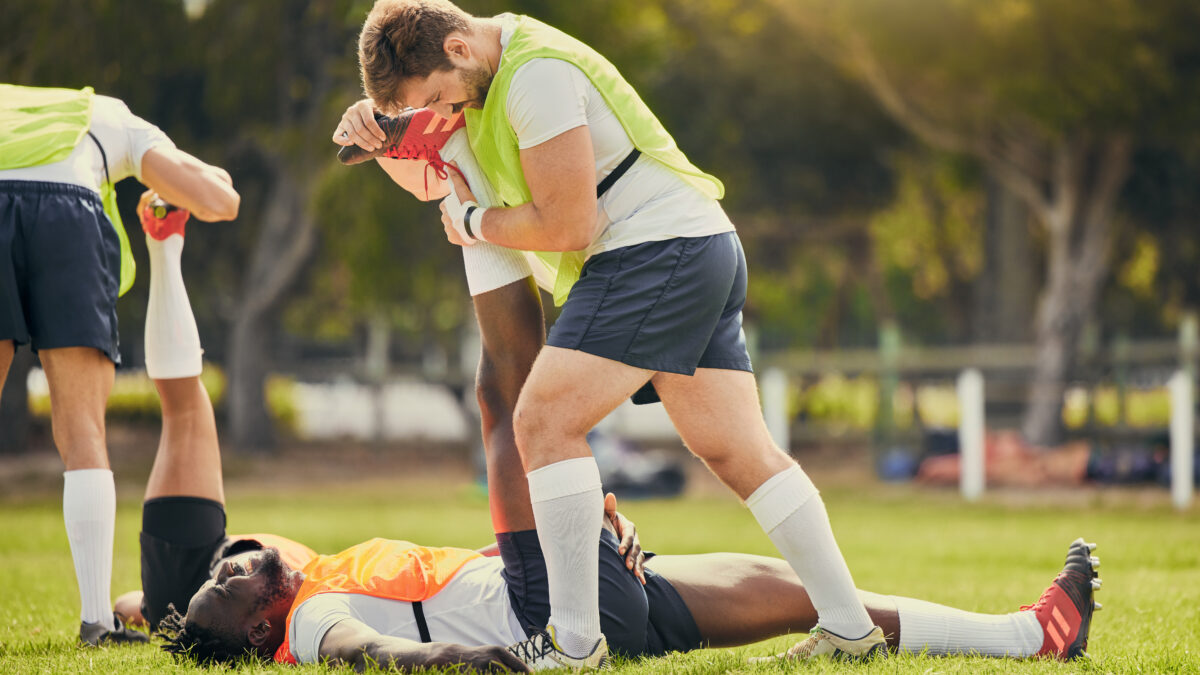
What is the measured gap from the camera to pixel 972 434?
40.0 ft

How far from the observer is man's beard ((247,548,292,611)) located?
349 cm

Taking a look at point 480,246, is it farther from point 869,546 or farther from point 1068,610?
point 869,546

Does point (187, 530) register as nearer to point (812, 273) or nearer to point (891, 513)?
point (891, 513)

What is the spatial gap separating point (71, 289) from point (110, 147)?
557 millimetres

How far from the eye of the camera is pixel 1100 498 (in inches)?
480

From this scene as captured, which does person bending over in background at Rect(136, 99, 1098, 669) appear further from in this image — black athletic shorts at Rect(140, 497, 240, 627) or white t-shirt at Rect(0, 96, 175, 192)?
white t-shirt at Rect(0, 96, 175, 192)

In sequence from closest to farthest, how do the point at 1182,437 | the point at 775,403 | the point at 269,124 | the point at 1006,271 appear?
the point at 1182,437
the point at 775,403
the point at 1006,271
the point at 269,124

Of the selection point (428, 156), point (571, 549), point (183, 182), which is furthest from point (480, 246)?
point (183, 182)

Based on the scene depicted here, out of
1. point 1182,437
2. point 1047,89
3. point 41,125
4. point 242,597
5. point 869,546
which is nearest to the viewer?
point 242,597

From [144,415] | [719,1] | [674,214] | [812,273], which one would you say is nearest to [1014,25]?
[719,1]

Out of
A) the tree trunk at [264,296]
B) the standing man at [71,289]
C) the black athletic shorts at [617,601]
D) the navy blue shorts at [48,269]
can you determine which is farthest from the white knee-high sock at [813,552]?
the tree trunk at [264,296]

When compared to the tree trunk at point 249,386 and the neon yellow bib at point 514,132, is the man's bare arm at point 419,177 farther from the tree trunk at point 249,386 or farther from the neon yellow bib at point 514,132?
the tree trunk at point 249,386

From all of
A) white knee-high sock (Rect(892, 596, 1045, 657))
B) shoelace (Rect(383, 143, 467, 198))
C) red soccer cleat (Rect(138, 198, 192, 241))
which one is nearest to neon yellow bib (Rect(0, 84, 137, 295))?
red soccer cleat (Rect(138, 198, 192, 241))

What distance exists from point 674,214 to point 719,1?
48.7 ft
